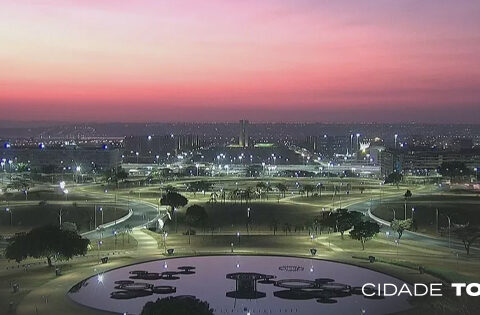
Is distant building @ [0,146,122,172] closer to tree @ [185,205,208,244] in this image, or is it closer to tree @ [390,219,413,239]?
tree @ [185,205,208,244]

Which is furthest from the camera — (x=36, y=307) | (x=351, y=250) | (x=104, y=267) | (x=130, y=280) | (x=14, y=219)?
(x=14, y=219)

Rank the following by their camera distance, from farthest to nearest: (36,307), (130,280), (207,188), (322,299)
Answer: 1. (207,188)
2. (130,280)
3. (322,299)
4. (36,307)

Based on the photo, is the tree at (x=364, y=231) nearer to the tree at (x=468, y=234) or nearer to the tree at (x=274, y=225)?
the tree at (x=468, y=234)

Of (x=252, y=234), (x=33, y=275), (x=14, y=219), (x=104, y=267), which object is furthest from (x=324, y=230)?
(x=14, y=219)

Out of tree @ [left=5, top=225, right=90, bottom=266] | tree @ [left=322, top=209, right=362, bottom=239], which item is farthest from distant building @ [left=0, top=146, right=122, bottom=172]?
tree @ [left=5, top=225, right=90, bottom=266]

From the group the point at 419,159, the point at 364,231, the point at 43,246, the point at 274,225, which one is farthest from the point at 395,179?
the point at 43,246

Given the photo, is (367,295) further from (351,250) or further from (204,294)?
(351,250)

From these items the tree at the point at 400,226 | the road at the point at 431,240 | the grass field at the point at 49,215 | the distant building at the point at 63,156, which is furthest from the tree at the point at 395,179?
the distant building at the point at 63,156

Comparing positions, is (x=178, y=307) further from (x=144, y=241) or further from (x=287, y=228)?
(x=287, y=228)
